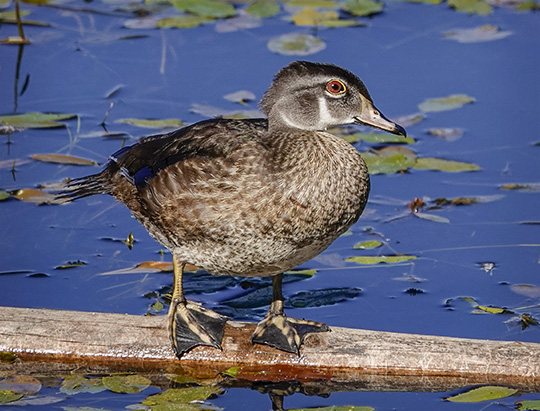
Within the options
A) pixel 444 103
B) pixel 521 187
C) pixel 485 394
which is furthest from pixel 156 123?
pixel 485 394

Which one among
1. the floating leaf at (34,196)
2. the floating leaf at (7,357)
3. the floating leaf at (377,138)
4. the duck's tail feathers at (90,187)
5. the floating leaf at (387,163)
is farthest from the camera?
the floating leaf at (377,138)

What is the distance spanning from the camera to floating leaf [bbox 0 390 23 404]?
4625mm

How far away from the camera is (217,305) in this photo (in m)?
5.64

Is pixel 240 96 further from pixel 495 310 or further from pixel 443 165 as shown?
A: pixel 495 310

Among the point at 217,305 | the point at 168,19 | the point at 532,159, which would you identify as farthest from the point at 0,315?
the point at 168,19

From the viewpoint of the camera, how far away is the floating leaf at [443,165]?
22.7 feet

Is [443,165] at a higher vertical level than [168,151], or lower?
lower

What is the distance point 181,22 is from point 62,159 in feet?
8.61

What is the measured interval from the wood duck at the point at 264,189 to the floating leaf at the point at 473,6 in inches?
191

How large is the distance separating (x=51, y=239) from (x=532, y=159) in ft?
10.6

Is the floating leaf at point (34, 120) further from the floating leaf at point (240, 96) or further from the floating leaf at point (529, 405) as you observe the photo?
the floating leaf at point (529, 405)

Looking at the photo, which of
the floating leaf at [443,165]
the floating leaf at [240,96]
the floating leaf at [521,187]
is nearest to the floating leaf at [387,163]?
the floating leaf at [443,165]

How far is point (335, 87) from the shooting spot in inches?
196

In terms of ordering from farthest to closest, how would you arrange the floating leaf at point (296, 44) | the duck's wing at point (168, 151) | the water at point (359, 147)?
the floating leaf at point (296, 44) < the water at point (359, 147) < the duck's wing at point (168, 151)
